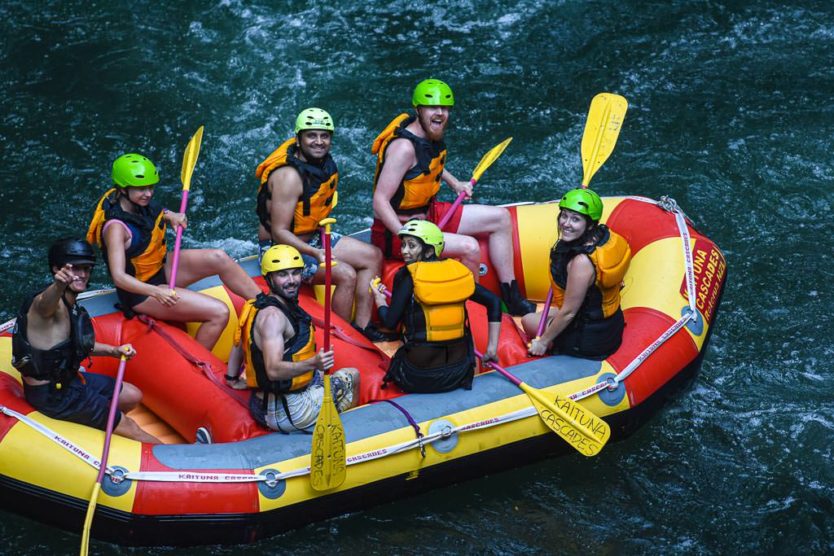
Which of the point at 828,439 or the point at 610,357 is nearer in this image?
the point at 610,357

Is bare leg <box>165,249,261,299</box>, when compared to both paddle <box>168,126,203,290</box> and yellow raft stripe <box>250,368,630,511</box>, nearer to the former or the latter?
paddle <box>168,126,203,290</box>

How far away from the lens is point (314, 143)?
6.07 metres

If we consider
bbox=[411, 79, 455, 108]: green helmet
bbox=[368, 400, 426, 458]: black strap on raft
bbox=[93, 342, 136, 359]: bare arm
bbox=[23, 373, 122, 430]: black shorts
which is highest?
bbox=[411, 79, 455, 108]: green helmet

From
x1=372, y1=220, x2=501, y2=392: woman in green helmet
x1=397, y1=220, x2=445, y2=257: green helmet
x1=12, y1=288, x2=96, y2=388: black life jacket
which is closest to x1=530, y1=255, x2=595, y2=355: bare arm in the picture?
x1=372, y1=220, x2=501, y2=392: woman in green helmet

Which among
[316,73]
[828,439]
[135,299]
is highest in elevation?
[135,299]

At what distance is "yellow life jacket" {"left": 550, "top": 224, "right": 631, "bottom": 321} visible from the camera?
5758mm

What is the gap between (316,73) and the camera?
10203 mm

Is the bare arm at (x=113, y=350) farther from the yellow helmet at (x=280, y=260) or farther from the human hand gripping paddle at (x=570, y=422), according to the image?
the human hand gripping paddle at (x=570, y=422)

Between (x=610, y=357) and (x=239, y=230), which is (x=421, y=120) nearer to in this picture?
(x=610, y=357)

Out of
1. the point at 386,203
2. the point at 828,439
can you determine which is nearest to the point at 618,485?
the point at 828,439

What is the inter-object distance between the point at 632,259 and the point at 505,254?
72 centimetres

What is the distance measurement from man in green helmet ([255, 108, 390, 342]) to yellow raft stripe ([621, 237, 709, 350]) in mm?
1394

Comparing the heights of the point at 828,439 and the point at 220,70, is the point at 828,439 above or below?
below

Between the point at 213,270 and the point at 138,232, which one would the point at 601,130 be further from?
the point at 138,232
